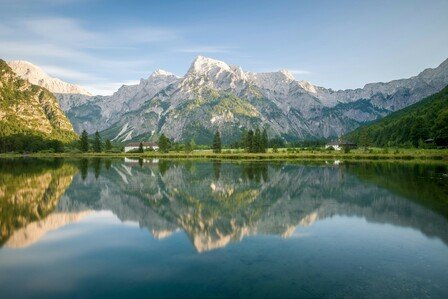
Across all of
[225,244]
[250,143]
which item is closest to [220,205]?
[225,244]

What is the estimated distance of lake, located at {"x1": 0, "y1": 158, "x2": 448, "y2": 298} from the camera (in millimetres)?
19281

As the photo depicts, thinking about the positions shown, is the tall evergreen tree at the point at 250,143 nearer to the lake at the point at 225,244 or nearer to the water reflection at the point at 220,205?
the water reflection at the point at 220,205

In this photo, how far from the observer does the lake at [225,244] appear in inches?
759

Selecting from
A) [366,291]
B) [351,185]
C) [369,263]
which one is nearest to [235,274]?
[366,291]

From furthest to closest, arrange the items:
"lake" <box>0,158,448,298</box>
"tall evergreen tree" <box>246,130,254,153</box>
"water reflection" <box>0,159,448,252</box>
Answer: "tall evergreen tree" <box>246,130,254,153</box>
"water reflection" <box>0,159,448,252</box>
"lake" <box>0,158,448,298</box>

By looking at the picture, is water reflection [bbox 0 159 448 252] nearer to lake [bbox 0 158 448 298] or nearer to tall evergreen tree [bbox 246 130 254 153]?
lake [bbox 0 158 448 298]

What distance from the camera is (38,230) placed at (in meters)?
32.2

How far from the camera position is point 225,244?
1100 inches

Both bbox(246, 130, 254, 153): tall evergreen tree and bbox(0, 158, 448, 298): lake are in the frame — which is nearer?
bbox(0, 158, 448, 298): lake

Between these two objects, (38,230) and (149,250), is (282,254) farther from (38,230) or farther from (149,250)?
(38,230)

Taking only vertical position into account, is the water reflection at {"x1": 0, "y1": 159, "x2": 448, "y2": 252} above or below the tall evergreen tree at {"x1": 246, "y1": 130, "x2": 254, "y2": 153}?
below

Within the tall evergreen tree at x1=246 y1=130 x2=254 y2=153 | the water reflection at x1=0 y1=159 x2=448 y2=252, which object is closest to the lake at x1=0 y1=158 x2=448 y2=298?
the water reflection at x1=0 y1=159 x2=448 y2=252

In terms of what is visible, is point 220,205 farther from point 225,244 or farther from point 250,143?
point 250,143

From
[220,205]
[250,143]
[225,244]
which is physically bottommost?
[225,244]
